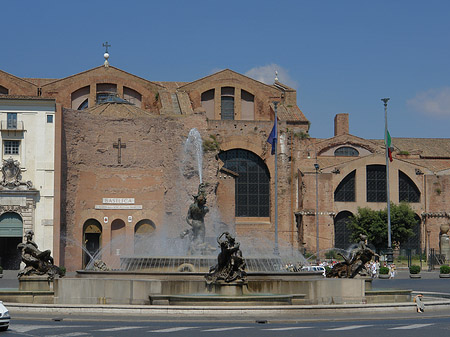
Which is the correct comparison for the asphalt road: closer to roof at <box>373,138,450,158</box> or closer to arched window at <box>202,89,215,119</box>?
arched window at <box>202,89,215,119</box>

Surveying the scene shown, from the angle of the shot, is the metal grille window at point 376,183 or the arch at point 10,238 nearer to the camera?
the arch at point 10,238

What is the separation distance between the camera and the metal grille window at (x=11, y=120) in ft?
164

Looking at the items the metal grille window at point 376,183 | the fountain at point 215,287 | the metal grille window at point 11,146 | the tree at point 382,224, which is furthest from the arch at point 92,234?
the fountain at point 215,287

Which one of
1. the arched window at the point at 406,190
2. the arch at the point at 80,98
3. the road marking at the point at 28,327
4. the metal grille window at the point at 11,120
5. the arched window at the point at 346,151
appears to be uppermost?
the arch at the point at 80,98

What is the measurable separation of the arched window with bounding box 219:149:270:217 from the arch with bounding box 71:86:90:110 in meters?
10.8

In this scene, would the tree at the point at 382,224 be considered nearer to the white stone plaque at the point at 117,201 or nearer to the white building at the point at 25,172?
the white stone plaque at the point at 117,201

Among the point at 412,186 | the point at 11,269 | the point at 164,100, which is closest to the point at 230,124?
the point at 164,100

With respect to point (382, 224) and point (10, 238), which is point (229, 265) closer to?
point (10, 238)

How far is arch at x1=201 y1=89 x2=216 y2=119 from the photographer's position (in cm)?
6668

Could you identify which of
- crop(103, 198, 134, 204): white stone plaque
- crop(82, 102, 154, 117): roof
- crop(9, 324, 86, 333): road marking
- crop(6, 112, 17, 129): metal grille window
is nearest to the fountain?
crop(9, 324, 86, 333): road marking

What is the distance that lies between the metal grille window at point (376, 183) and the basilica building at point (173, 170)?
3.0 inches

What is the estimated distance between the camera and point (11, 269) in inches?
1959

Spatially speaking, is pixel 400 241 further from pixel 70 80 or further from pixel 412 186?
pixel 70 80

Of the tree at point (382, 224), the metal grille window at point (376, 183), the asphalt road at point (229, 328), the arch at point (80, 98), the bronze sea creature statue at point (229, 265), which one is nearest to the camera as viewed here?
the asphalt road at point (229, 328)
